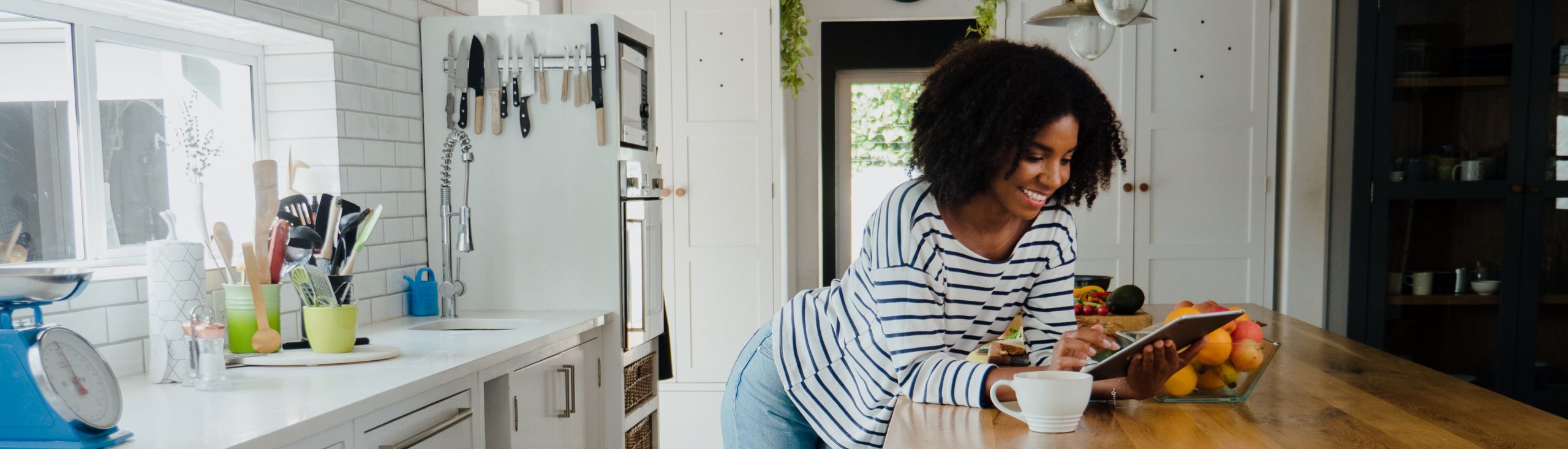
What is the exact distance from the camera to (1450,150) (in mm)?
4074

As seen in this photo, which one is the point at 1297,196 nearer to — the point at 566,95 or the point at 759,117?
the point at 759,117

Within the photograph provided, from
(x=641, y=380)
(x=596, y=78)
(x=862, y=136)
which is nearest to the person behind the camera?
(x=596, y=78)

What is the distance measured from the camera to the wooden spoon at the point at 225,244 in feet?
6.37

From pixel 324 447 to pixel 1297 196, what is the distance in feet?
12.9

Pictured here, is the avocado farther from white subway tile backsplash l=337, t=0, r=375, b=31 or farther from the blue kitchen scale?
white subway tile backsplash l=337, t=0, r=375, b=31

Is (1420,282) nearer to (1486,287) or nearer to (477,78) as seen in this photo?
(1486,287)

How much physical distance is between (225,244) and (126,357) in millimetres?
265

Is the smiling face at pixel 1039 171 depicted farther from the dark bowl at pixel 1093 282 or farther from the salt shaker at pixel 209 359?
the dark bowl at pixel 1093 282

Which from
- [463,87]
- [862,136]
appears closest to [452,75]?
[463,87]

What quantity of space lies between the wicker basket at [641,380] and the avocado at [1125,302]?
54.9 inches

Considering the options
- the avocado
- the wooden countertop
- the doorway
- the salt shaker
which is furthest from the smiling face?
the doorway

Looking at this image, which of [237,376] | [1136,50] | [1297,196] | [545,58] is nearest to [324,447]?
[237,376]

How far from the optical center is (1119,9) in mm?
2375

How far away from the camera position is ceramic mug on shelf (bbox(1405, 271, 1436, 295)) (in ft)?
13.6
